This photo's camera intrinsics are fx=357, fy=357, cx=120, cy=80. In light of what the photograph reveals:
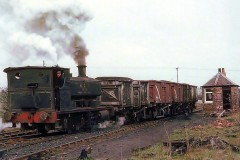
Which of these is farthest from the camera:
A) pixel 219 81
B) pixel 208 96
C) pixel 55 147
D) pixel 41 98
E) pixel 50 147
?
pixel 208 96

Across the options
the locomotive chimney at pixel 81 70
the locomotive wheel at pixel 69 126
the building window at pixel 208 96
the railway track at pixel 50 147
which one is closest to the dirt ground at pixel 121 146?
the railway track at pixel 50 147

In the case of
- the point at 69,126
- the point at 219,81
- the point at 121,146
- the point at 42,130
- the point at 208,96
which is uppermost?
the point at 219,81

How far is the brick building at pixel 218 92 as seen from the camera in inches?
1198

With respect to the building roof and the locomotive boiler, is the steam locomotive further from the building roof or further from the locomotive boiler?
the building roof

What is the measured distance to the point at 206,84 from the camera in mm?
31859

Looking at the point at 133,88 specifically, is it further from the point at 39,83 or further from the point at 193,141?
the point at 193,141

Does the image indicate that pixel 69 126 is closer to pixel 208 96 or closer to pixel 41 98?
pixel 41 98

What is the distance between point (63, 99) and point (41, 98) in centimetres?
94

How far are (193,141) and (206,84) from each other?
73.6ft

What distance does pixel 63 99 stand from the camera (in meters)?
15.1

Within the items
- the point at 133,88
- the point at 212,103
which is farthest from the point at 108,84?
the point at 212,103

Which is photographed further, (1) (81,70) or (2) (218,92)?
(2) (218,92)

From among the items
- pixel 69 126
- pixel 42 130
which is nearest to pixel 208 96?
pixel 69 126

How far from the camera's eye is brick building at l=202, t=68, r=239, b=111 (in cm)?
3044
